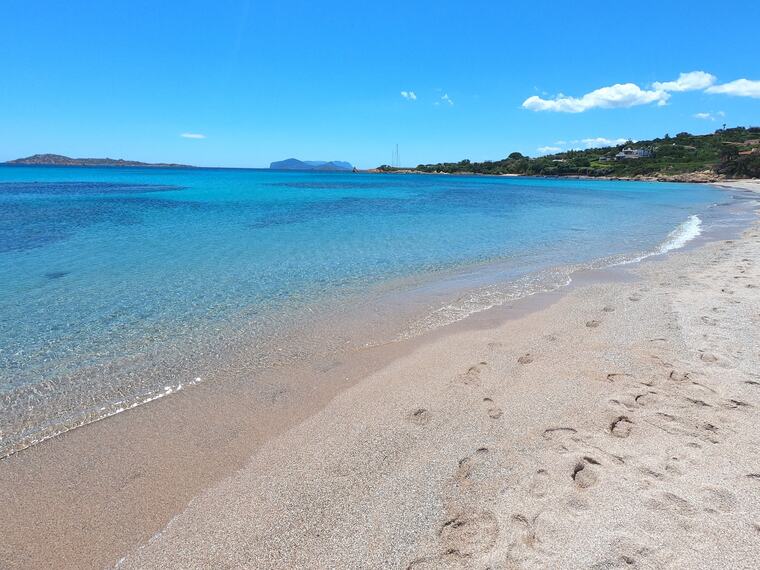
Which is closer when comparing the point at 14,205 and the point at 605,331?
the point at 605,331

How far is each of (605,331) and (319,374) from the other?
5.41 m

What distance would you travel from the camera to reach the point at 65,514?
3.95 meters

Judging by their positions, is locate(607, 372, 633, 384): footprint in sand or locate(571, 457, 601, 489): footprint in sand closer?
→ locate(571, 457, 601, 489): footprint in sand

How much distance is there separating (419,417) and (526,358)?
255 centimetres

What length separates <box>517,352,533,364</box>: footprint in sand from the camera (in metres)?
6.75

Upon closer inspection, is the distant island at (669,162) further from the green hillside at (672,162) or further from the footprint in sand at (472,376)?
the footprint in sand at (472,376)

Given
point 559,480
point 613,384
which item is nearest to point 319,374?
point 559,480

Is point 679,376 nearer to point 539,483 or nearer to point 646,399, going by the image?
point 646,399

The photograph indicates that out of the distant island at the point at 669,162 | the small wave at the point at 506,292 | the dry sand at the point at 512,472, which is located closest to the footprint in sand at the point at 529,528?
Result: the dry sand at the point at 512,472

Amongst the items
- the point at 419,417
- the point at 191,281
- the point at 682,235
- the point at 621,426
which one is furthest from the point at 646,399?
the point at 682,235

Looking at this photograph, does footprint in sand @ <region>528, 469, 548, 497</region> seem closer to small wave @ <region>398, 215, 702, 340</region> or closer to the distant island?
small wave @ <region>398, 215, 702, 340</region>

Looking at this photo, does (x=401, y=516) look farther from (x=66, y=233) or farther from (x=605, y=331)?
(x=66, y=233)

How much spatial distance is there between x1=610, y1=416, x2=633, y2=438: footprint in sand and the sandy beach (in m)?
0.03

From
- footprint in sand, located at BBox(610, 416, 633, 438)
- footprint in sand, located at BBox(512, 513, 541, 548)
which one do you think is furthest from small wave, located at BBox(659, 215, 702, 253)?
footprint in sand, located at BBox(512, 513, 541, 548)
